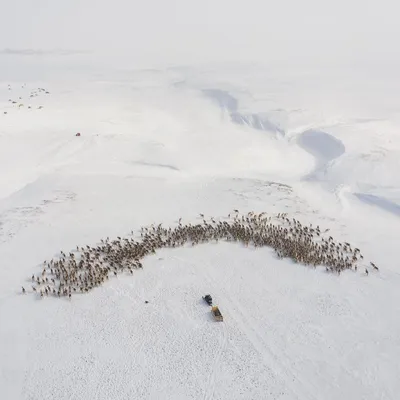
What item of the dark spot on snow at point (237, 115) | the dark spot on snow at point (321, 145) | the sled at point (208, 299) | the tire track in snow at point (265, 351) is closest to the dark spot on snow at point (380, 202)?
the dark spot on snow at point (321, 145)

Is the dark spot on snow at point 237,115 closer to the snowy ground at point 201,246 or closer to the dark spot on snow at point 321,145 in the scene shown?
the snowy ground at point 201,246

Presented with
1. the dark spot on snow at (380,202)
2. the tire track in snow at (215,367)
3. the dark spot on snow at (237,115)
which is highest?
the tire track in snow at (215,367)

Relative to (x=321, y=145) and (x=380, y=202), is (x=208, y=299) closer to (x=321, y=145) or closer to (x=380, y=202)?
(x=380, y=202)

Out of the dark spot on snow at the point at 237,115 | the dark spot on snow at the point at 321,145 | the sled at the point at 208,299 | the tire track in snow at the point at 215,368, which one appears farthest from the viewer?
the dark spot on snow at the point at 237,115

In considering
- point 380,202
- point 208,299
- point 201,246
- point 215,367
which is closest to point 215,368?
point 215,367

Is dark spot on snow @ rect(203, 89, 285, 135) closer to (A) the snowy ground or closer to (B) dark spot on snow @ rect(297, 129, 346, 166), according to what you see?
(A) the snowy ground

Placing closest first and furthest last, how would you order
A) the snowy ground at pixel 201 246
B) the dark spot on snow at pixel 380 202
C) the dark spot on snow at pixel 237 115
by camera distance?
the snowy ground at pixel 201 246
the dark spot on snow at pixel 380 202
the dark spot on snow at pixel 237 115

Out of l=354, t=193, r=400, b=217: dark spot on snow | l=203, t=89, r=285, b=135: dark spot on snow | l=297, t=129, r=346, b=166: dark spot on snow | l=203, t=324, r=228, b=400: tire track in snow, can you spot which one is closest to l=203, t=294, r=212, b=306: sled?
l=203, t=324, r=228, b=400: tire track in snow
